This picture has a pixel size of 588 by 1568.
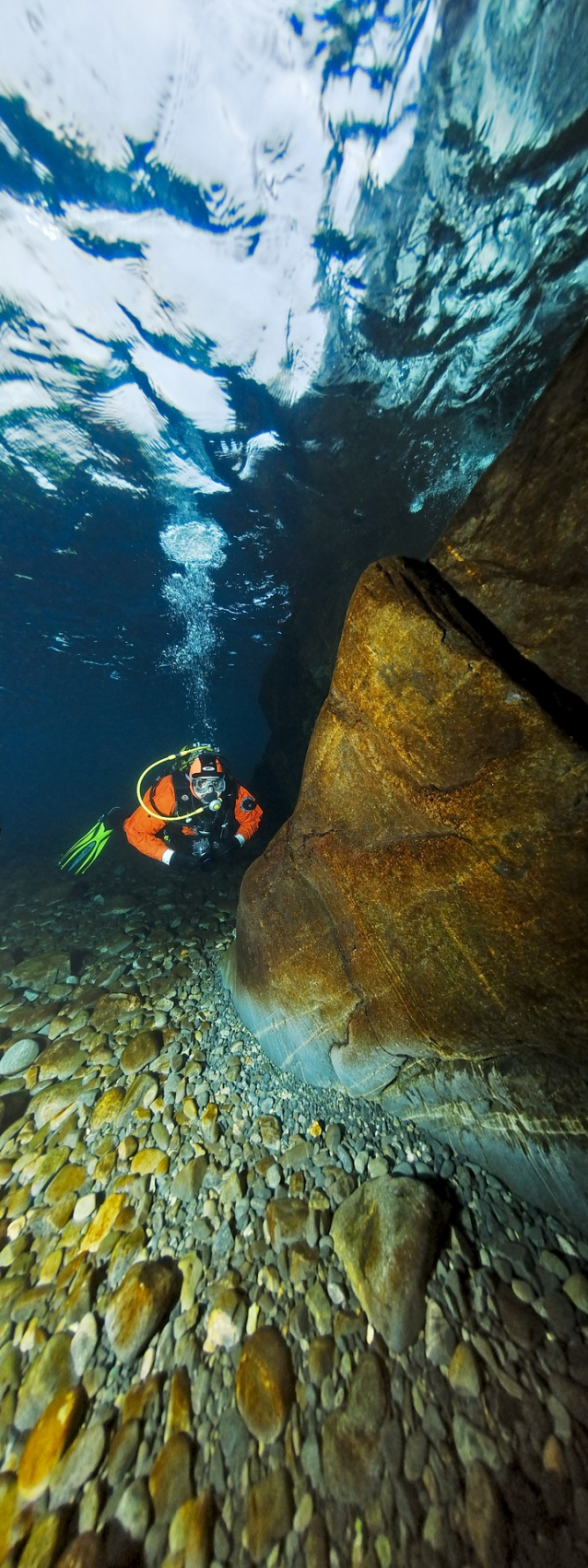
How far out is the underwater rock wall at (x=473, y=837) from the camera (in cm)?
213

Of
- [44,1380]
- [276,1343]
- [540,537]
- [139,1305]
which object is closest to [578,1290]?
[276,1343]

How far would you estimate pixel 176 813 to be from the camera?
23.6 feet

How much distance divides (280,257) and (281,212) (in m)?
0.49

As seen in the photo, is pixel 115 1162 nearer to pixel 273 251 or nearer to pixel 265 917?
pixel 265 917

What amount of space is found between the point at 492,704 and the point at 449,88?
7.26 metres

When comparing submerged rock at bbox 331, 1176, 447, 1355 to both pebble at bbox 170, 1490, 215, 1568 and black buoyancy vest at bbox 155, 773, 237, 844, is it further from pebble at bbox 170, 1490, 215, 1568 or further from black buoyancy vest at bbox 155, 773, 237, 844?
black buoyancy vest at bbox 155, 773, 237, 844

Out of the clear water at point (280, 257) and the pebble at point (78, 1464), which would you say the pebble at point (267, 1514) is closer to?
the pebble at point (78, 1464)

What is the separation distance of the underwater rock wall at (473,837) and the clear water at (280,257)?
6.11 metres

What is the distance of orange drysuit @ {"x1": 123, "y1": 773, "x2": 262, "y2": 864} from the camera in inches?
283

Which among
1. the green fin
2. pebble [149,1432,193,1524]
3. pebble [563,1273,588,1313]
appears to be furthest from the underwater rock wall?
the green fin

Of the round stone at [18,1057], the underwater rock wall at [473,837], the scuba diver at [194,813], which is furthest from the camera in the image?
the scuba diver at [194,813]

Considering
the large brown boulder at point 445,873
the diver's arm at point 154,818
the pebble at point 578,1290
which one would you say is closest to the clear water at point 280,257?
the large brown boulder at point 445,873

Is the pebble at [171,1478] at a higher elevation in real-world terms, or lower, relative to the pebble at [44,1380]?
lower

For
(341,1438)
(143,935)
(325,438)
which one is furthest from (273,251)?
(341,1438)
